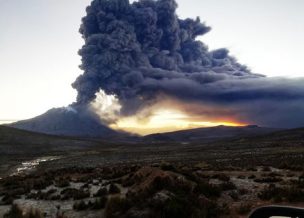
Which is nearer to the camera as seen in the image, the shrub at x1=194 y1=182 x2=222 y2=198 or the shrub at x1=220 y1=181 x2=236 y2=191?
the shrub at x1=194 y1=182 x2=222 y2=198

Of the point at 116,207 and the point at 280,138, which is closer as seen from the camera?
the point at 116,207

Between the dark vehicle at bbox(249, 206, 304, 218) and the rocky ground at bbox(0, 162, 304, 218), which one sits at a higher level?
the dark vehicle at bbox(249, 206, 304, 218)

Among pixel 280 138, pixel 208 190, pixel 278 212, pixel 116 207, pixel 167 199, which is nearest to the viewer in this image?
pixel 278 212

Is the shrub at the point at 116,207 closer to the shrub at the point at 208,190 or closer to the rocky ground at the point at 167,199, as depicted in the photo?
the rocky ground at the point at 167,199

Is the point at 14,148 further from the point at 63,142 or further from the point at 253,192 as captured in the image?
the point at 253,192

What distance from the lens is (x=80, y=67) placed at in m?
191

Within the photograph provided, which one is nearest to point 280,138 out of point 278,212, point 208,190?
point 208,190

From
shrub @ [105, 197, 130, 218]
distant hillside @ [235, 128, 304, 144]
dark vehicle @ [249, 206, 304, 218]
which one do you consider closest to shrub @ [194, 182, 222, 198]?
shrub @ [105, 197, 130, 218]

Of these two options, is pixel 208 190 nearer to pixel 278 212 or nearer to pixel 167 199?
pixel 167 199

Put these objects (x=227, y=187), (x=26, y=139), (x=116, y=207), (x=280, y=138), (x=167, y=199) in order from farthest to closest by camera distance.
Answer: (x=26, y=139) → (x=280, y=138) → (x=227, y=187) → (x=116, y=207) → (x=167, y=199)

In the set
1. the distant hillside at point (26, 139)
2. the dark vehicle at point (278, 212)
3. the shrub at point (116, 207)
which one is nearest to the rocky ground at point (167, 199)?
the shrub at point (116, 207)

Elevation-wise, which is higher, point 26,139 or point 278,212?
point 26,139

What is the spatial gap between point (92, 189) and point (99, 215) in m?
9.90

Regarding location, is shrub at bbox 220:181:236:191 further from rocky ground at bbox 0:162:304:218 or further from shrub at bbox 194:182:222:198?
shrub at bbox 194:182:222:198
